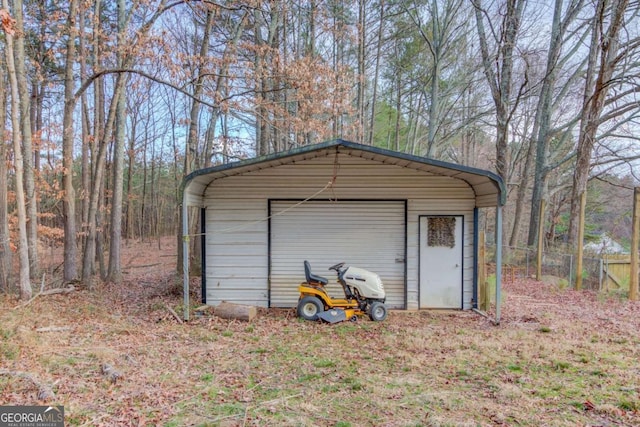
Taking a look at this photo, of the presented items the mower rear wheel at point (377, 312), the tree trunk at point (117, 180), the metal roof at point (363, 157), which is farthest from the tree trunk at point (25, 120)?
the mower rear wheel at point (377, 312)

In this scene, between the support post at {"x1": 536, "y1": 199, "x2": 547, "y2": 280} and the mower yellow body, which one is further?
the support post at {"x1": 536, "y1": 199, "x2": 547, "y2": 280}

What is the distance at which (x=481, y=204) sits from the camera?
6.56 m

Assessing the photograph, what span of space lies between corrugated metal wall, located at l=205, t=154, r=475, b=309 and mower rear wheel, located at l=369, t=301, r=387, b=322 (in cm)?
94

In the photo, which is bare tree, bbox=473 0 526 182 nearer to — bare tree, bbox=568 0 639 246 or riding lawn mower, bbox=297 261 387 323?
bare tree, bbox=568 0 639 246

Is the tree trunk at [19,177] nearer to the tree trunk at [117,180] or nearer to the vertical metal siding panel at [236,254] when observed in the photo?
the tree trunk at [117,180]

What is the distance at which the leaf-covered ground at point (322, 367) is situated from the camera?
2951mm

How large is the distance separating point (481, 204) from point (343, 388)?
4.36 metres

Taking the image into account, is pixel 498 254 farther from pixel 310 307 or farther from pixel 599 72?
pixel 599 72

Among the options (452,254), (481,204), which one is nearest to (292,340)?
(452,254)

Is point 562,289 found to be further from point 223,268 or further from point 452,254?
point 223,268
